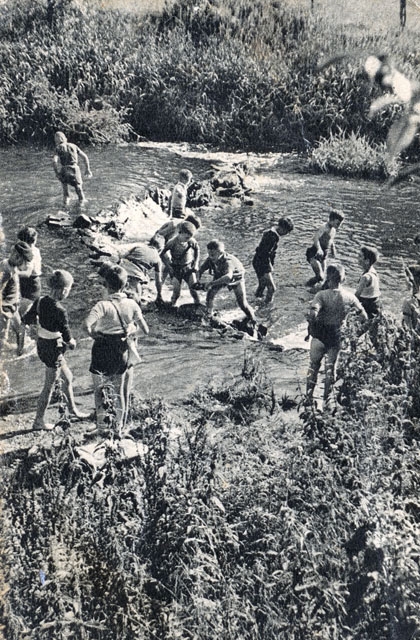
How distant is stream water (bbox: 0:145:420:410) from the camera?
7410 mm

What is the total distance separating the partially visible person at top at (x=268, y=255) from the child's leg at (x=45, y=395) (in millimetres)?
3969

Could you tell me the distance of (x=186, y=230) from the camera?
27.9 feet

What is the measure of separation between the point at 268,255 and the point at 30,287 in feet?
10.9

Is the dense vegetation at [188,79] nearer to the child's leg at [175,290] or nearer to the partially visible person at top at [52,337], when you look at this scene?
the child's leg at [175,290]

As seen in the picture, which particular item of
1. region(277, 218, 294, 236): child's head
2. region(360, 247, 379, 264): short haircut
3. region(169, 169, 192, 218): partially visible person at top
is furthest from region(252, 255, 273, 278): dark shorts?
region(360, 247, 379, 264): short haircut

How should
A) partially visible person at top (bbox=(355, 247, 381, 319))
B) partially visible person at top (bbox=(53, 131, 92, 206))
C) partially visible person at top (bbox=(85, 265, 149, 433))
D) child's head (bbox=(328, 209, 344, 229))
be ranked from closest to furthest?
partially visible person at top (bbox=(85, 265, 149, 433))
partially visible person at top (bbox=(355, 247, 381, 319))
child's head (bbox=(328, 209, 344, 229))
partially visible person at top (bbox=(53, 131, 92, 206))

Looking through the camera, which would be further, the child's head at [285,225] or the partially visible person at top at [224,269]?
the child's head at [285,225]

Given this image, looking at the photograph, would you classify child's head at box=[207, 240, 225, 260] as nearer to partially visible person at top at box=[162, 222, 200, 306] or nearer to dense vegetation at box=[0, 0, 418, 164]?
partially visible person at top at box=[162, 222, 200, 306]

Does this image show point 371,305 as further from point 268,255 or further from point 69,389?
point 69,389

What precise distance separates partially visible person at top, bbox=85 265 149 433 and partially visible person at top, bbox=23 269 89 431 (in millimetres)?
335

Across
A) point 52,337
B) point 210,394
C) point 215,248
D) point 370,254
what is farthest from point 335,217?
point 52,337

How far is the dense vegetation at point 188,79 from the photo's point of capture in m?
15.1

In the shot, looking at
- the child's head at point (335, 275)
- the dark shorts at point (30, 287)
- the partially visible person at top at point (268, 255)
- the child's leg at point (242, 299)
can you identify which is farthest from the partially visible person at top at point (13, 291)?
the partially visible person at top at point (268, 255)

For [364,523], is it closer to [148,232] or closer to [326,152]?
[148,232]
